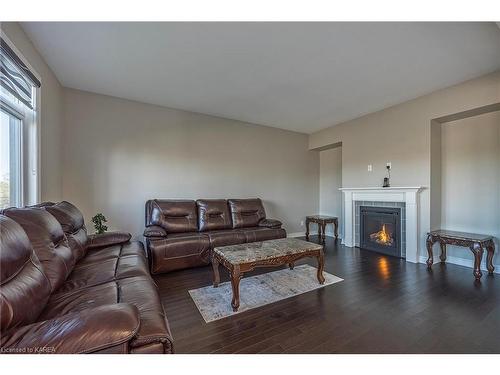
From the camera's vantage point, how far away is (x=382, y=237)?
3939 millimetres

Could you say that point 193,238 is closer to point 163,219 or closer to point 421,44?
point 163,219

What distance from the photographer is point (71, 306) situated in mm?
1255

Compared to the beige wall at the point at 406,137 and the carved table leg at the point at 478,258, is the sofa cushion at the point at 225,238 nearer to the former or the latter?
the beige wall at the point at 406,137

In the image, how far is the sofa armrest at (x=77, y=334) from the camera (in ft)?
2.59

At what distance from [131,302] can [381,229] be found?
13.3ft

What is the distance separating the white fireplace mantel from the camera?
11.2 feet

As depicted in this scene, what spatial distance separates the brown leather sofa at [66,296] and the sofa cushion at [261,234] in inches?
67.5

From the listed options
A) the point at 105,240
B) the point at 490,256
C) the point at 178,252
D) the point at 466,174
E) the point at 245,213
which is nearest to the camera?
the point at 105,240

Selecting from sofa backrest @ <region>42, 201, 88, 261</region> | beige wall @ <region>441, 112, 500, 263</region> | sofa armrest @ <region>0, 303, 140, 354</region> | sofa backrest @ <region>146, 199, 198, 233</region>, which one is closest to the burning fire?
beige wall @ <region>441, 112, 500, 263</region>

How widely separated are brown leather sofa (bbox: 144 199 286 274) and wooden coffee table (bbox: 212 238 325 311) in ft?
2.30

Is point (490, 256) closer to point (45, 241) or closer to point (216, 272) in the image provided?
point (216, 272)

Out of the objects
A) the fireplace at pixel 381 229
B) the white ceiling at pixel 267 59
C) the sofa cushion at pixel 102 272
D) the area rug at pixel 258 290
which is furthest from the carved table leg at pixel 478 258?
the sofa cushion at pixel 102 272

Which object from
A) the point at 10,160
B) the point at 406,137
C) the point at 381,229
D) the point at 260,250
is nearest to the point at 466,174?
the point at 406,137
